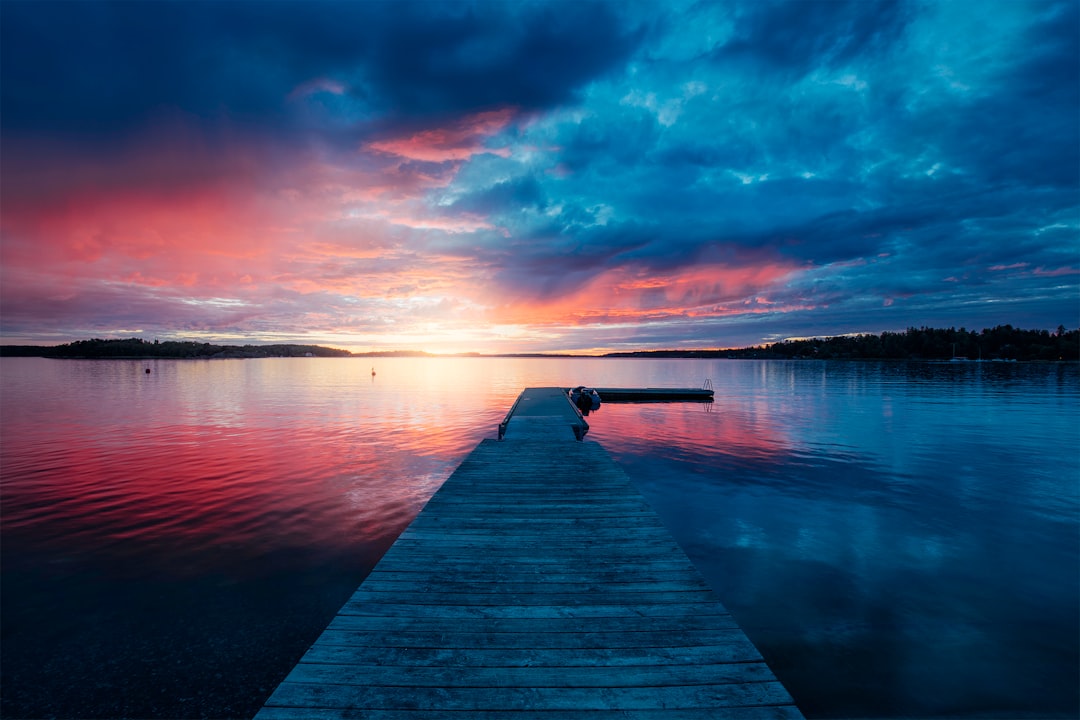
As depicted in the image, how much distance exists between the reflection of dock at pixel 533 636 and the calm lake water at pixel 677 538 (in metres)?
2.27

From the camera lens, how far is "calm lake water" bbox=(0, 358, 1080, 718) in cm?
629

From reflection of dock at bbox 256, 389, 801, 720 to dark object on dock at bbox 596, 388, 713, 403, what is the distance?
3736 cm

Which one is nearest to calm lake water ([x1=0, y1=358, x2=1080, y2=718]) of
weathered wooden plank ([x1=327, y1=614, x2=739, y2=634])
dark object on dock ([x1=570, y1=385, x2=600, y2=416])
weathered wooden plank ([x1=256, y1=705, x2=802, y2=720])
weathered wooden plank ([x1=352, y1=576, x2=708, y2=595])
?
weathered wooden plank ([x1=352, y1=576, x2=708, y2=595])

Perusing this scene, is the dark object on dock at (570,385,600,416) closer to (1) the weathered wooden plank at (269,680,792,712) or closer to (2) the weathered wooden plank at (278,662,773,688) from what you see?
(2) the weathered wooden plank at (278,662,773,688)

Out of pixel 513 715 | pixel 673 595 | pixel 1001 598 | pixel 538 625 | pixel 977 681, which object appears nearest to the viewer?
pixel 513 715

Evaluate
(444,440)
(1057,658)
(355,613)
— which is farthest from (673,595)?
(444,440)

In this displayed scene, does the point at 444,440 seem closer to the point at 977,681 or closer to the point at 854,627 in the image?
the point at 854,627

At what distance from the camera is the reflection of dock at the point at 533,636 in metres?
3.79

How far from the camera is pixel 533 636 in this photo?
4688 mm

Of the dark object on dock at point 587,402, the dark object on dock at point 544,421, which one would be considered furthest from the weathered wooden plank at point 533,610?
the dark object on dock at point 587,402

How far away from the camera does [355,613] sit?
5113 mm

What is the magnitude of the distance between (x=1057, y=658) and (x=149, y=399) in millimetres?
53541

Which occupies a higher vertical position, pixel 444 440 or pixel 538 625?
pixel 538 625

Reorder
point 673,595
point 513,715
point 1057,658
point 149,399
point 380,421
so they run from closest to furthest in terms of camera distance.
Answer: point 513,715
point 673,595
point 1057,658
point 380,421
point 149,399
